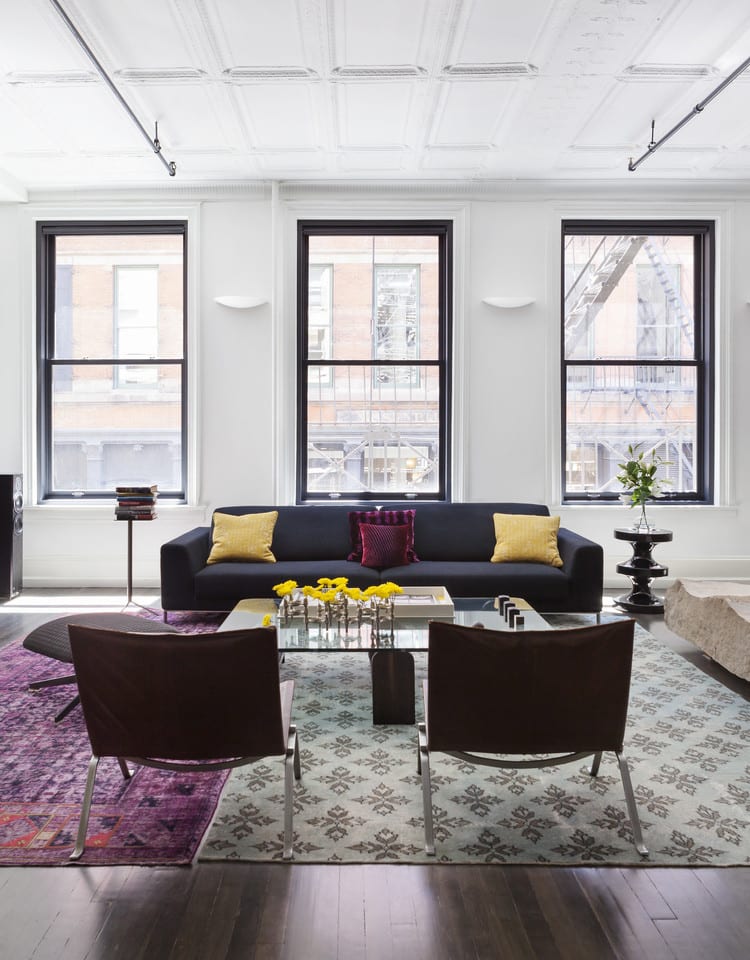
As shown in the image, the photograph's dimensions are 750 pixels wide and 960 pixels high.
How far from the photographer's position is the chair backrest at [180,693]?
2.16 meters

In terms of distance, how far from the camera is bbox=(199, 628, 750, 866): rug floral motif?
7.58 ft

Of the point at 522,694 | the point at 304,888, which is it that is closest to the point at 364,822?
the point at 304,888

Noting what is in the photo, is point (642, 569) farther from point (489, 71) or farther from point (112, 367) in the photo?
point (112, 367)

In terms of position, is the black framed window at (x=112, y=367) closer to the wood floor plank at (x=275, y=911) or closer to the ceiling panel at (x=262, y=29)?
the ceiling panel at (x=262, y=29)

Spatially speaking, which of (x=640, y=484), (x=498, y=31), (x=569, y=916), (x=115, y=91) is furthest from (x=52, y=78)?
(x=569, y=916)

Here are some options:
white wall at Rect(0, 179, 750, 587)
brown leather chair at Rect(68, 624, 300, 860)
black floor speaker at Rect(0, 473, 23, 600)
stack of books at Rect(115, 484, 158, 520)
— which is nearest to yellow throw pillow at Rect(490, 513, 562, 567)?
white wall at Rect(0, 179, 750, 587)

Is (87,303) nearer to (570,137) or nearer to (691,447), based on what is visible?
(570,137)

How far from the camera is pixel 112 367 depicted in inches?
260

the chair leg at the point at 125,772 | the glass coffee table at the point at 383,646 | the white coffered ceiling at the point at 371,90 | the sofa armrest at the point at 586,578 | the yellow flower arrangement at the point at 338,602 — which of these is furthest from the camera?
the sofa armrest at the point at 586,578

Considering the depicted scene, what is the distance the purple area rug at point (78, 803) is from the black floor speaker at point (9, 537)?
2747mm

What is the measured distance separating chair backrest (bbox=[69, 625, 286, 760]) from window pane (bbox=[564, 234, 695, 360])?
16.9 feet

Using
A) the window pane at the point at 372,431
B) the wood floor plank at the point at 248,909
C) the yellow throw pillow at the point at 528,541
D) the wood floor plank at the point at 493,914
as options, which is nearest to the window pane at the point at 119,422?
the window pane at the point at 372,431

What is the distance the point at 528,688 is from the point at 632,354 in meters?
5.08

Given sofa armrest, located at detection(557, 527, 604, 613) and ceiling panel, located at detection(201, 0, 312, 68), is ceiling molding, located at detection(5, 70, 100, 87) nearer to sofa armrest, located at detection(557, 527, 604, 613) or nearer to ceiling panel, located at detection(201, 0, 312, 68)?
ceiling panel, located at detection(201, 0, 312, 68)
